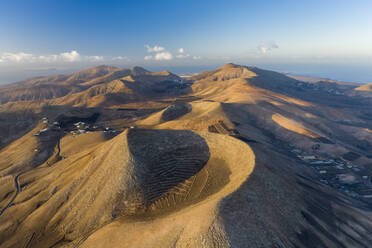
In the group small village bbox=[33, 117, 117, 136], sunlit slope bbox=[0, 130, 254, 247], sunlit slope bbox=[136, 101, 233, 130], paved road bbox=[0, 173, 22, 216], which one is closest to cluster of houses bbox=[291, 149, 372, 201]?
sunlit slope bbox=[136, 101, 233, 130]

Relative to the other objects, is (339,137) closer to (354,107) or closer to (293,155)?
(293,155)

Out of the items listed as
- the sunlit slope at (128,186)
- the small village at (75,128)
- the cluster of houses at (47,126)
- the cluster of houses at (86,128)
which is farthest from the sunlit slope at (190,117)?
the cluster of houses at (47,126)

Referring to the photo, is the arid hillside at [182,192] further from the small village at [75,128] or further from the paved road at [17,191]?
the small village at [75,128]

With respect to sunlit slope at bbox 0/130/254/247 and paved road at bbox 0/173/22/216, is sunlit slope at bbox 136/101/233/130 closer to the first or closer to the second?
sunlit slope at bbox 0/130/254/247

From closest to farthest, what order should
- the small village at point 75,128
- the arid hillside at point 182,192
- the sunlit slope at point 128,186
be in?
the arid hillside at point 182,192, the sunlit slope at point 128,186, the small village at point 75,128

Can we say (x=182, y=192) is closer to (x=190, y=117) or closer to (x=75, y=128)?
(x=190, y=117)

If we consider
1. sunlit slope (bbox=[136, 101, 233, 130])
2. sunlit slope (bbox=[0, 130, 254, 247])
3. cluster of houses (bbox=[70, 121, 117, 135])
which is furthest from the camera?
cluster of houses (bbox=[70, 121, 117, 135])
